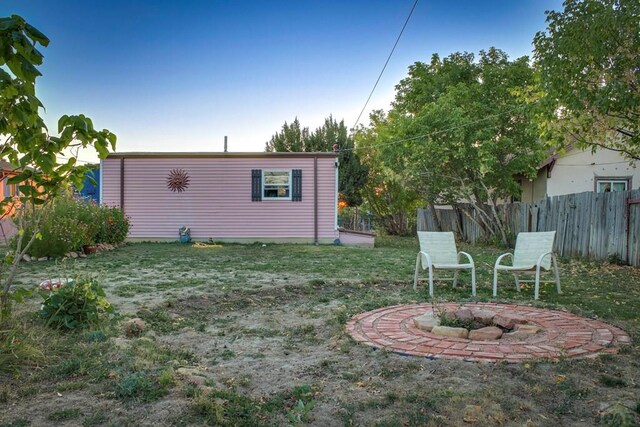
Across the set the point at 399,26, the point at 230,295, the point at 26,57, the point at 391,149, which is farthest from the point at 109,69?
the point at 26,57

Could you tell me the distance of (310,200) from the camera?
566 inches

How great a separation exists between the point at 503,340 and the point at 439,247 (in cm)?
270

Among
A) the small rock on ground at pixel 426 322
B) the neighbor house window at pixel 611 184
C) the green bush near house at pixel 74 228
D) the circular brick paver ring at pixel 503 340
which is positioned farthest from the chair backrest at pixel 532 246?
the neighbor house window at pixel 611 184

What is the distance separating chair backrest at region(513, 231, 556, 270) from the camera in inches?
226

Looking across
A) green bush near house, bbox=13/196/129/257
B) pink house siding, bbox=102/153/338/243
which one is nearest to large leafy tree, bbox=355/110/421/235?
pink house siding, bbox=102/153/338/243

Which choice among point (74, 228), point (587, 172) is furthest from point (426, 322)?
point (587, 172)

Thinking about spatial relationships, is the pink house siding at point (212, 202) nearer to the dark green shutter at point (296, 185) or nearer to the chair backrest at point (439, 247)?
the dark green shutter at point (296, 185)

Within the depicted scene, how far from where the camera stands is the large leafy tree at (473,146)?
43.4ft

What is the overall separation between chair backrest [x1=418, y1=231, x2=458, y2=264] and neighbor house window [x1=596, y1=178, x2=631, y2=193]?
11474 millimetres

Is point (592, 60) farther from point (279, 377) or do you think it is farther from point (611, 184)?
point (611, 184)

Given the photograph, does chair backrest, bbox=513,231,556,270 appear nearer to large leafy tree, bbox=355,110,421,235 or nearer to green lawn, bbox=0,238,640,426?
green lawn, bbox=0,238,640,426

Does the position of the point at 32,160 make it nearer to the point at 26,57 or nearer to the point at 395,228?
the point at 26,57

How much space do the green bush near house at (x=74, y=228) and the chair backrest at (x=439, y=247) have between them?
5.74 metres

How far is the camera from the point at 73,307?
3.54m
